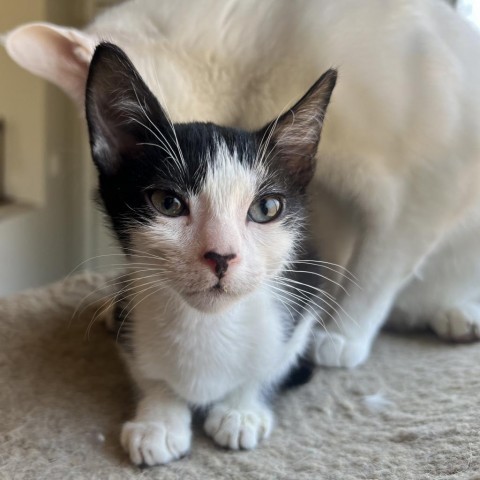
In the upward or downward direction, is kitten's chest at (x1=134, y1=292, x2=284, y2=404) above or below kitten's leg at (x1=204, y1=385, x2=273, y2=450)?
above

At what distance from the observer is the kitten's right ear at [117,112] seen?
696 millimetres

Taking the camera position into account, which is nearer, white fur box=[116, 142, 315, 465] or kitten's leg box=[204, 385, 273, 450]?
white fur box=[116, 142, 315, 465]

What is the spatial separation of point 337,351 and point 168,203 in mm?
424

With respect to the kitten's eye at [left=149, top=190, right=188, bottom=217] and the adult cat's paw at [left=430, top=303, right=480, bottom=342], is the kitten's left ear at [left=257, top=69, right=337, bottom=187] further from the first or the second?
the adult cat's paw at [left=430, top=303, right=480, bottom=342]

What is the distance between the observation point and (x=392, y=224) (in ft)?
3.16

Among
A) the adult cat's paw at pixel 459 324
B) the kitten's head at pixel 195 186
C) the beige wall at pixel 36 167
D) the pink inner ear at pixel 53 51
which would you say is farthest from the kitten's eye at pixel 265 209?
the beige wall at pixel 36 167

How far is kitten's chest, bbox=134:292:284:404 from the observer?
78cm

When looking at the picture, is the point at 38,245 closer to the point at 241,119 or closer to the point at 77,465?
the point at 241,119

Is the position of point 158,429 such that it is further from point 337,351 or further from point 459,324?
point 459,324

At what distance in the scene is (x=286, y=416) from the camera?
0.86 m

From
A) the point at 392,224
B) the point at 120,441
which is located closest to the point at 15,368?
the point at 120,441

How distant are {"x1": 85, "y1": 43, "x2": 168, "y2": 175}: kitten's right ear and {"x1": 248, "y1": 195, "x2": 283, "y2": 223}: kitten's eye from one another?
0.43 feet

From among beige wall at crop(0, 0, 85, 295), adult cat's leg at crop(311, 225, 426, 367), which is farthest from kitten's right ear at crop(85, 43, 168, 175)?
beige wall at crop(0, 0, 85, 295)

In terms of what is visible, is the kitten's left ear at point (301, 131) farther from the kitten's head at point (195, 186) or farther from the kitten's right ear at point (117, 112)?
the kitten's right ear at point (117, 112)
